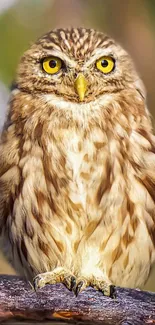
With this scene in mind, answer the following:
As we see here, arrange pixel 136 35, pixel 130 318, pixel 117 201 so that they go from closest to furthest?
1. pixel 130 318
2. pixel 117 201
3. pixel 136 35

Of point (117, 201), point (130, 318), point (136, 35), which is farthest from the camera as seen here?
point (136, 35)

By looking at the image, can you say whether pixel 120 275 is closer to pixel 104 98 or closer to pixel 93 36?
pixel 104 98

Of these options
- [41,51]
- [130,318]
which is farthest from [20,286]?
[41,51]

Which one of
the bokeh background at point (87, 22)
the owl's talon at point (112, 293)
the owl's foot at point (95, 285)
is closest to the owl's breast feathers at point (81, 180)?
the owl's foot at point (95, 285)

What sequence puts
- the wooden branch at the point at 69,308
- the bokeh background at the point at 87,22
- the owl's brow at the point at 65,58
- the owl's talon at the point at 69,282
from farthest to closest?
the bokeh background at the point at 87,22, the owl's brow at the point at 65,58, the owl's talon at the point at 69,282, the wooden branch at the point at 69,308

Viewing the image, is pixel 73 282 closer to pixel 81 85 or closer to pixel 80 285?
pixel 80 285

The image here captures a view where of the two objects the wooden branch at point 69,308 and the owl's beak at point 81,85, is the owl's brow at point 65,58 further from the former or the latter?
the wooden branch at point 69,308

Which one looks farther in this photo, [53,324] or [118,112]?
[118,112]
